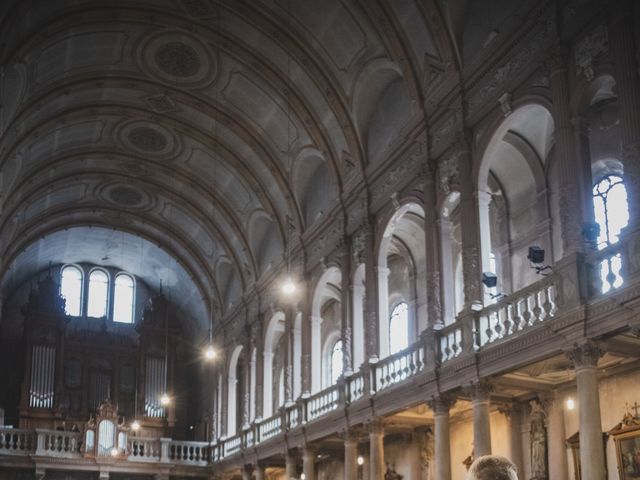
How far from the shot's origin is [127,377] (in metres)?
37.8

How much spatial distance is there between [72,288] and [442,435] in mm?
25237

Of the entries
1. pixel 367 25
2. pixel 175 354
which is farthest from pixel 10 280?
pixel 367 25

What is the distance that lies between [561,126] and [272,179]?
572 inches

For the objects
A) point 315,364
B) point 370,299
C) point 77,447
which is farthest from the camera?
point 77,447

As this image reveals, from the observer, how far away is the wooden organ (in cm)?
3572

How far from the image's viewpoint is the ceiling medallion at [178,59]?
82.2 feet

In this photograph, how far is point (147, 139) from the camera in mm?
30141

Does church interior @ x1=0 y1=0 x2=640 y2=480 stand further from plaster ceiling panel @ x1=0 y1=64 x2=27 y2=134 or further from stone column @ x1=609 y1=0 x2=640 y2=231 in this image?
plaster ceiling panel @ x1=0 y1=64 x2=27 y2=134

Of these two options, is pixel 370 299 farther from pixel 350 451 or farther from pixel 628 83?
pixel 628 83

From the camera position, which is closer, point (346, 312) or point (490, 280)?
point (490, 280)

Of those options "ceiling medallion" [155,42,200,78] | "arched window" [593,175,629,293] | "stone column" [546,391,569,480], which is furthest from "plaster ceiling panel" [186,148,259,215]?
"stone column" [546,391,569,480]

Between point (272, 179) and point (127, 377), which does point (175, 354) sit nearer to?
point (127, 377)

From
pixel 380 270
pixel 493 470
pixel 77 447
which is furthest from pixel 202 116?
pixel 493 470

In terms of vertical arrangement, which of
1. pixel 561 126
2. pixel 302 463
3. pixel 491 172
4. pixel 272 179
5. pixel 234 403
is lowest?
pixel 302 463
